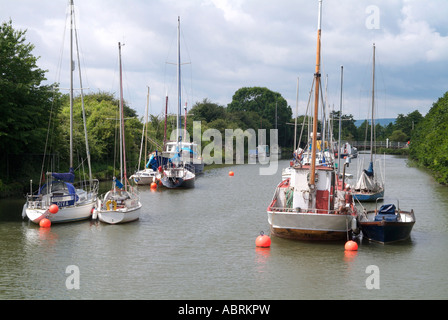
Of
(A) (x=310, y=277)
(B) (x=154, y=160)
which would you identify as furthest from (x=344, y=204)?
(B) (x=154, y=160)

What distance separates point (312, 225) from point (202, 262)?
A: 558cm

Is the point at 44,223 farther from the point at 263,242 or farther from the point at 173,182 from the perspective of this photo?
the point at 173,182

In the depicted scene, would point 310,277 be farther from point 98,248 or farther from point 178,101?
point 178,101

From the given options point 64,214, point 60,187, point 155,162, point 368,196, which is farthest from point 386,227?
point 155,162

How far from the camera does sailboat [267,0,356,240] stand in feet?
78.5

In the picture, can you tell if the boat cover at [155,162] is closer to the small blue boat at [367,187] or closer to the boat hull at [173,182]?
the boat hull at [173,182]

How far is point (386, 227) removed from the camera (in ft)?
78.5

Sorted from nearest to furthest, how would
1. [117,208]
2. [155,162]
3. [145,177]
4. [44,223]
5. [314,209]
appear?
[314,209]
[44,223]
[117,208]
[145,177]
[155,162]

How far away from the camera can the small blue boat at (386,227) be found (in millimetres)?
24016

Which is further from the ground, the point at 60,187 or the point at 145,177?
the point at 60,187

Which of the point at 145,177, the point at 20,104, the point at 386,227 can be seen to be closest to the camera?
the point at 386,227

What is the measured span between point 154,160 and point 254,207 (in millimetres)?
19511

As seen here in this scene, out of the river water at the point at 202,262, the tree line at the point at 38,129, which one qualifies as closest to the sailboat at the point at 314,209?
the river water at the point at 202,262
